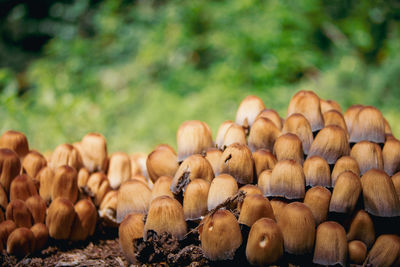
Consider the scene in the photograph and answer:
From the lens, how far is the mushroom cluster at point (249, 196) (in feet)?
3.15

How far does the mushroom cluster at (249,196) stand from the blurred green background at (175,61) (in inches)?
56.0

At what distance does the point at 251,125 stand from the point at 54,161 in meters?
0.73

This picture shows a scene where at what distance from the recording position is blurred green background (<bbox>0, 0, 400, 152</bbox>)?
3.32 metres

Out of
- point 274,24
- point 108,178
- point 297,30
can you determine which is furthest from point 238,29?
point 108,178

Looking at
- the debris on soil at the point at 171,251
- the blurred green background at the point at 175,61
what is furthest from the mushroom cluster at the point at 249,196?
the blurred green background at the point at 175,61

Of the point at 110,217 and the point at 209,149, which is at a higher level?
the point at 209,149

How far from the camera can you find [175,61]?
16.3ft

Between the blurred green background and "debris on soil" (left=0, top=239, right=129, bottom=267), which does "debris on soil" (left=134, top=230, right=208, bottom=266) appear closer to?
"debris on soil" (left=0, top=239, right=129, bottom=267)

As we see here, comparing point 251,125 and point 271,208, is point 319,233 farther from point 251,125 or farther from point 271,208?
point 251,125

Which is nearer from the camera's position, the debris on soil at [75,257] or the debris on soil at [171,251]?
the debris on soil at [171,251]

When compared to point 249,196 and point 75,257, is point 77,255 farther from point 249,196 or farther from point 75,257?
point 249,196

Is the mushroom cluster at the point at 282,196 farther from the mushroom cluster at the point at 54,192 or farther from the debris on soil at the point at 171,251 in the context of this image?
the mushroom cluster at the point at 54,192

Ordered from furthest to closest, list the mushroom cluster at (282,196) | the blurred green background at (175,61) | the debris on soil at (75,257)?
the blurred green background at (175,61) < the debris on soil at (75,257) < the mushroom cluster at (282,196)

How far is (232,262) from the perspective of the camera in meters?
0.98
